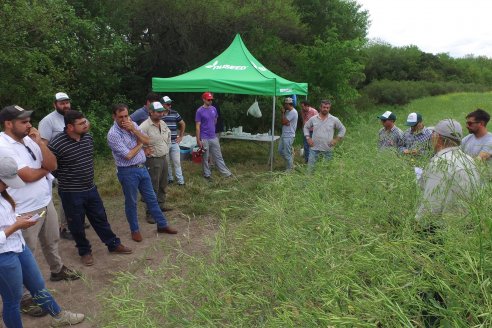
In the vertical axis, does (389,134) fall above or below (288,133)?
above

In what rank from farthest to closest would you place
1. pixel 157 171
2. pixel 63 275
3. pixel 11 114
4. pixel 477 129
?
pixel 157 171 < pixel 63 275 < pixel 477 129 < pixel 11 114

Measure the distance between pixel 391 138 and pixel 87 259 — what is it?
12.7 ft

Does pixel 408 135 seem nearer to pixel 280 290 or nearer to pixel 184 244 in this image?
pixel 184 244

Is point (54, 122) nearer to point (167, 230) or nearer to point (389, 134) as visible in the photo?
point (167, 230)

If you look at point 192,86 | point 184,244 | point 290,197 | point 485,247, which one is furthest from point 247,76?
point 485,247

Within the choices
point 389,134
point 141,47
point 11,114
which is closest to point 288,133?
point 389,134

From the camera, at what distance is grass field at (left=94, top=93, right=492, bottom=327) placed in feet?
4.64

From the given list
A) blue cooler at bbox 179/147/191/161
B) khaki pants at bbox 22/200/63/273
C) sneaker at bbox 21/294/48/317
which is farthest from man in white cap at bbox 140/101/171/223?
blue cooler at bbox 179/147/191/161

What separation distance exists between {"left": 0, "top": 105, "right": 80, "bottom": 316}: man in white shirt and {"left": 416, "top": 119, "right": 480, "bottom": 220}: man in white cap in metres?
2.77

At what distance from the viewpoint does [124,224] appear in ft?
17.0

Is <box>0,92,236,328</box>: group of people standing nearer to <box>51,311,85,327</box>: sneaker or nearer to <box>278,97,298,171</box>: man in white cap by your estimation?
<box>51,311,85,327</box>: sneaker

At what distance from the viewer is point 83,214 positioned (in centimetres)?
385

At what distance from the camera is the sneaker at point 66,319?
290 centimetres

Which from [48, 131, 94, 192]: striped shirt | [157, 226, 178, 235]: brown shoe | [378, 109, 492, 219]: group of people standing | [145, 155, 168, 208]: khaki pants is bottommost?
[157, 226, 178, 235]: brown shoe
